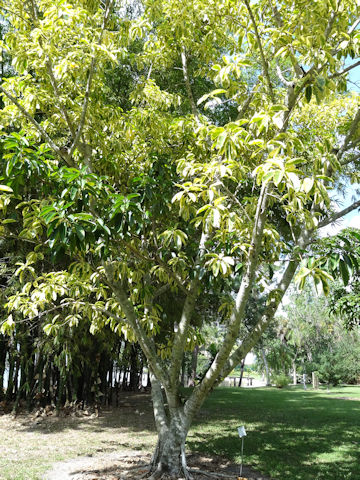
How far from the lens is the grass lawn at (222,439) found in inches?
202

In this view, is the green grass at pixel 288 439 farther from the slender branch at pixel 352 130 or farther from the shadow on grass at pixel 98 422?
the slender branch at pixel 352 130

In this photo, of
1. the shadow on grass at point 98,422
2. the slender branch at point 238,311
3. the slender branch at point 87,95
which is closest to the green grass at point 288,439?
the shadow on grass at point 98,422

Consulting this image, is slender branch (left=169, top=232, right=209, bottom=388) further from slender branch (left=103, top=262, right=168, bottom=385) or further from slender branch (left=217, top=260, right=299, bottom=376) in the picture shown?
slender branch (left=217, top=260, right=299, bottom=376)

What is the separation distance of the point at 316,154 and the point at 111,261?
88.0 inches

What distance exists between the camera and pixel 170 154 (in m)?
4.71

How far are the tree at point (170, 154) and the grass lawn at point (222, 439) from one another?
1.70 meters

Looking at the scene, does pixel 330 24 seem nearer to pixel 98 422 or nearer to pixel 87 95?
pixel 87 95

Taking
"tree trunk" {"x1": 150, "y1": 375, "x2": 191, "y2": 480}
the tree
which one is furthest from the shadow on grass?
the tree

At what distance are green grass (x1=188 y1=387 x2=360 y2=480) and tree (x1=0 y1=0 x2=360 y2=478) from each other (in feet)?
5.62

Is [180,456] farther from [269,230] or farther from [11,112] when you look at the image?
[11,112]

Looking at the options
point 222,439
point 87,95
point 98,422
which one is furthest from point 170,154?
point 98,422

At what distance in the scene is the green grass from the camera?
5140mm

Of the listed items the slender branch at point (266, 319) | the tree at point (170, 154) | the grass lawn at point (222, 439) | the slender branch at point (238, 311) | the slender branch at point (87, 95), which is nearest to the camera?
the tree at point (170, 154)

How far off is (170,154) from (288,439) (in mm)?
5085
